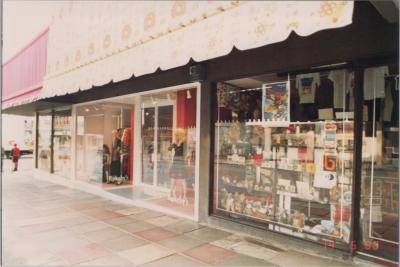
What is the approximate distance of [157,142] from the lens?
25.4ft

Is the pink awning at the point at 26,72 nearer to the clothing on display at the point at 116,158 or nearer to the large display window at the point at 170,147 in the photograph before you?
the clothing on display at the point at 116,158

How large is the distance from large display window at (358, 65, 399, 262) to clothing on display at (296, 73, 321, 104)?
0.74 m

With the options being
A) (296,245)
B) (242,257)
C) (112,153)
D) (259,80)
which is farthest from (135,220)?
(112,153)

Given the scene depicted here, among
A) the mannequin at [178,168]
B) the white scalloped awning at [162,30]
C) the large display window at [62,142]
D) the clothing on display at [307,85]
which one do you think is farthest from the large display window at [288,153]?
the large display window at [62,142]

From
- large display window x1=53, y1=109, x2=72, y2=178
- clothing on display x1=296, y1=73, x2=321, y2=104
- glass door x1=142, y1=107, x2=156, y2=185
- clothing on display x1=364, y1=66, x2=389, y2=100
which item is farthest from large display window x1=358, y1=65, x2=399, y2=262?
large display window x1=53, y1=109, x2=72, y2=178

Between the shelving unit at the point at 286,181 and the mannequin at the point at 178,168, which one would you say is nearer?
the shelving unit at the point at 286,181

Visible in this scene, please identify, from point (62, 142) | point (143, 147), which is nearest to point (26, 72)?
point (62, 142)

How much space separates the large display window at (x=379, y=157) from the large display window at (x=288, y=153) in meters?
0.20

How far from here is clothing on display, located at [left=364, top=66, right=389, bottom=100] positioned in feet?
11.8

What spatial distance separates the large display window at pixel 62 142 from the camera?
381 inches

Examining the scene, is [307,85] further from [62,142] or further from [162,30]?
[62,142]

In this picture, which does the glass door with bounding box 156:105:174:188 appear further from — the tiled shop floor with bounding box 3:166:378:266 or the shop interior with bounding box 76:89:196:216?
the tiled shop floor with bounding box 3:166:378:266

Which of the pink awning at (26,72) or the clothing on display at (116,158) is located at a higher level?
the pink awning at (26,72)

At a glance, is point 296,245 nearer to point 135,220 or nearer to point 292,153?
point 292,153
